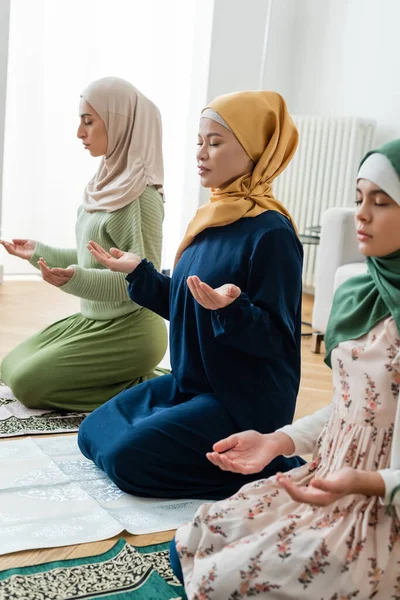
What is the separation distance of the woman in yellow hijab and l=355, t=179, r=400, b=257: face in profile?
2.17ft

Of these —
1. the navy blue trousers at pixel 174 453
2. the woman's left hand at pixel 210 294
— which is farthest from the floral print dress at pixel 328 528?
the navy blue trousers at pixel 174 453

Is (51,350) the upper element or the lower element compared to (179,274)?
lower

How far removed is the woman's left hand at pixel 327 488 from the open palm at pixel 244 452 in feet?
0.73

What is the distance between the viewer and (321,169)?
5176 mm

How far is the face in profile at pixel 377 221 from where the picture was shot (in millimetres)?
1330

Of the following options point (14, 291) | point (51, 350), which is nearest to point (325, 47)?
point (14, 291)

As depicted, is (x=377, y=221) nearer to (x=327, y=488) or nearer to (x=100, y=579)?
(x=327, y=488)

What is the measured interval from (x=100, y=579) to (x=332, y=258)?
2.52 metres

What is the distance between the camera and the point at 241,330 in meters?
1.90

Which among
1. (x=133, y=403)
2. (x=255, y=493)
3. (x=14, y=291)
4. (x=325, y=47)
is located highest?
(x=325, y=47)

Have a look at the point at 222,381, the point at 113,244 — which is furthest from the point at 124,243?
the point at 222,381

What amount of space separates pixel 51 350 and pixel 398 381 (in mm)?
1721

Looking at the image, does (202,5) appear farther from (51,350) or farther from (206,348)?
(206,348)

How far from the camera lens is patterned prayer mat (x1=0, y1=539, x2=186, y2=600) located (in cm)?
160
